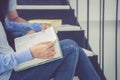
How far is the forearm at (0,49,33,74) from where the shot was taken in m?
1.00

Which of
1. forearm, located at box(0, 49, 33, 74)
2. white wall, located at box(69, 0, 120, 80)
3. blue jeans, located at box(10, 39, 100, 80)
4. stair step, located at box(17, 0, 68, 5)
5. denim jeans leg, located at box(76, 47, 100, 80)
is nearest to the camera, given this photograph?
forearm, located at box(0, 49, 33, 74)

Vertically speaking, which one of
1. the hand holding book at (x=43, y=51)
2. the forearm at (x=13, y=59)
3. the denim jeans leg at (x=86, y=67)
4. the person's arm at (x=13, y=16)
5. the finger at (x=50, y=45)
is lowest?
the denim jeans leg at (x=86, y=67)

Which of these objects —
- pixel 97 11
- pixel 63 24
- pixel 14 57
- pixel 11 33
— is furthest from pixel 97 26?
pixel 14 57

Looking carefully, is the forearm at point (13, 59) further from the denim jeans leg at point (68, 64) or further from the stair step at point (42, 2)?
the stair step at point (42, 2)

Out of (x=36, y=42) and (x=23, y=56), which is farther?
(x=36, y=42)

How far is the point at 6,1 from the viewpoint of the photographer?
55.8 inches

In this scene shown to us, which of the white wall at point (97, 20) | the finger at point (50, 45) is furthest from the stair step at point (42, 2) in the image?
the finger at point (50, 45)

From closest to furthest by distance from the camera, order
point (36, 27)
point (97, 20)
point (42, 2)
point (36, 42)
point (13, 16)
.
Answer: point (36, 42) → point (36, 27) → point (13, 16) → point (42, 2) → point (97, 20)

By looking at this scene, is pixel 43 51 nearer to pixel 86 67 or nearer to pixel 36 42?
pixel 36 42

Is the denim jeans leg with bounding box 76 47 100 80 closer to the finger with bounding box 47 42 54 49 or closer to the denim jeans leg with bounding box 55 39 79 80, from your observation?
the denim jeans leg with bounding box 55 39 79 80

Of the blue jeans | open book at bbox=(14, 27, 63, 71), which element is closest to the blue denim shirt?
open book at bbox=(14, 27, 63, 71)

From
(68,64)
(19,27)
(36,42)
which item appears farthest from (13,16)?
(68,64)

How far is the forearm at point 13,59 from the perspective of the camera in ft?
3.28

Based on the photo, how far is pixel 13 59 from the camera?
1013 millimetres
